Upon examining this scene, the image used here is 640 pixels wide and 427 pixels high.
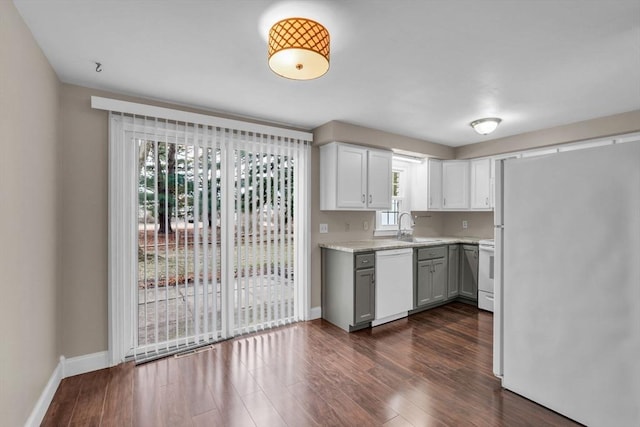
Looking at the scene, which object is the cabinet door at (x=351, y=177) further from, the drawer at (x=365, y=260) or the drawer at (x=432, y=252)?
the drawer at (x=432, y=252)

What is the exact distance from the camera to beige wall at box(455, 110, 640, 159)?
10.3ft

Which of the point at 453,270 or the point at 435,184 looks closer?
the point at 453,270

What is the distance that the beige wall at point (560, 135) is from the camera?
3154mm

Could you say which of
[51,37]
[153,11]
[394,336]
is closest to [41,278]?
[51,37]

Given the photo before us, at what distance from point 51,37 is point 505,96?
352 cm

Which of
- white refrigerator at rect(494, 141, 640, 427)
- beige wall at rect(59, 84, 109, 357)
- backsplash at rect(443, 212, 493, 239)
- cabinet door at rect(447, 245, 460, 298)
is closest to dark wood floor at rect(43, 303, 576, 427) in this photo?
white refrigerator at rect(494, 141, 640, 427)

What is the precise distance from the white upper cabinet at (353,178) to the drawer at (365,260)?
0.65m

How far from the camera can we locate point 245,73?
2.31m

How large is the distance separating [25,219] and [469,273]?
4.83 m

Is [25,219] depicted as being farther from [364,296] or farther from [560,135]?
[560,135]

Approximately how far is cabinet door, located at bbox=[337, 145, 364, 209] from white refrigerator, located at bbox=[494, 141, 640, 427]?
5.65 ft

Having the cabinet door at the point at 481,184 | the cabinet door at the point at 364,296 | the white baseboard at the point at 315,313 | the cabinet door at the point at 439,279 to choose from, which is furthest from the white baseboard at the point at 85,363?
the cabinet door at the point at 481,184

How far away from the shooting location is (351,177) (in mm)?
3721

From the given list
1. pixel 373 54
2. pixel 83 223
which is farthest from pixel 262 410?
pixel 373 54
